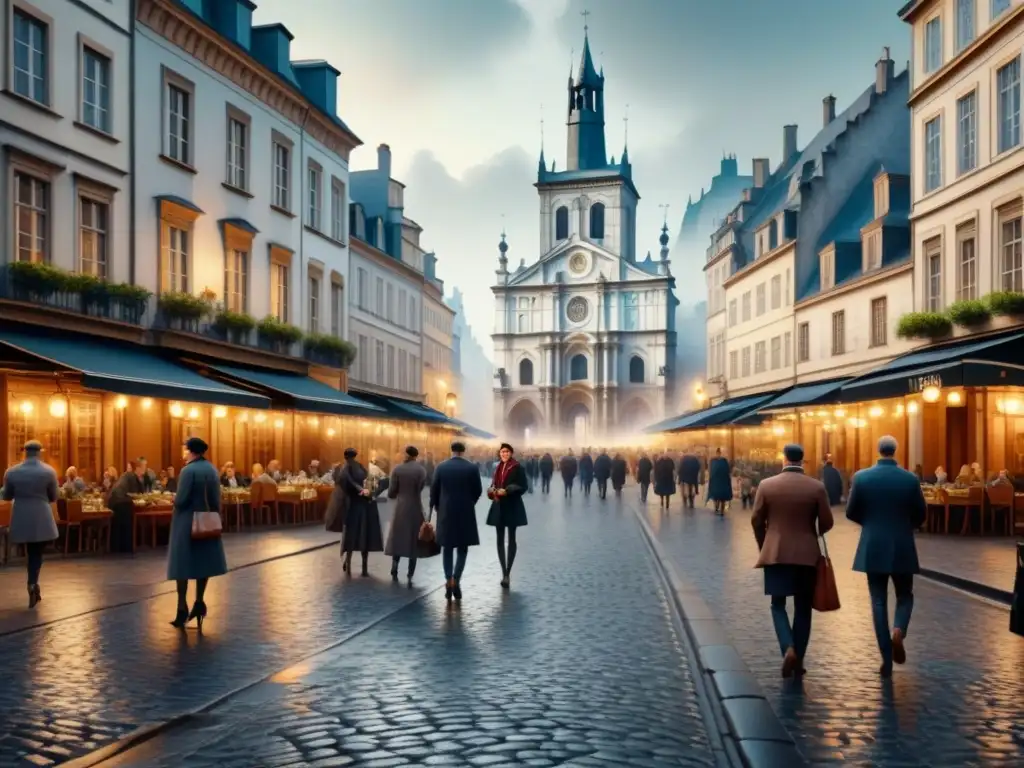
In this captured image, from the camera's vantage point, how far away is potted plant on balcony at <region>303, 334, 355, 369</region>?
102 ft

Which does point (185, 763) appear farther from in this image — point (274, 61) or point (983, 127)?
point (274, 61)

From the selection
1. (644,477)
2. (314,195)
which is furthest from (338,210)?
(644,477)

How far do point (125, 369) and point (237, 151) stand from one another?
10347mm

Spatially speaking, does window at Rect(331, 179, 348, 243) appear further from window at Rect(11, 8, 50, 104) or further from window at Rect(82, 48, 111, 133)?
window at Rect(11, 8, 50, 104)

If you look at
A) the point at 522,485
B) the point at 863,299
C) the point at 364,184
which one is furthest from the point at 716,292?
the point at 522,485

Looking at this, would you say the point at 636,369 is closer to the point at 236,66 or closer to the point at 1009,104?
the point at 236,66

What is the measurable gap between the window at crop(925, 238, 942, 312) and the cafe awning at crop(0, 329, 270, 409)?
15631 mm

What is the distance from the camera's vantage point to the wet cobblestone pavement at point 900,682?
19.5 feet

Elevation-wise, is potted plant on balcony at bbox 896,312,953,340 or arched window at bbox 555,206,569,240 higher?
arched window at bbox 555,206,569,240

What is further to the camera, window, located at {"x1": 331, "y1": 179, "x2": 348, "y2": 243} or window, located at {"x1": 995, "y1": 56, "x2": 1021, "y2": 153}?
window, located at {"x1": 331, "y1": 179, "x2": 348, "y2": 243}

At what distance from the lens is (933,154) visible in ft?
86.7

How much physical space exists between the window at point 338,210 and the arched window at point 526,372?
57.2m

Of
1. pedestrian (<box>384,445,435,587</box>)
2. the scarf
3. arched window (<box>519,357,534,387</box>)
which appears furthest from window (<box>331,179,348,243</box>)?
arched window (<box>519,357,534,387</box>)

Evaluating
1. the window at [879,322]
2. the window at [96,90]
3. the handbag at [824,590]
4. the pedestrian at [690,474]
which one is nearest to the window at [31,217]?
the window at [96,90]
